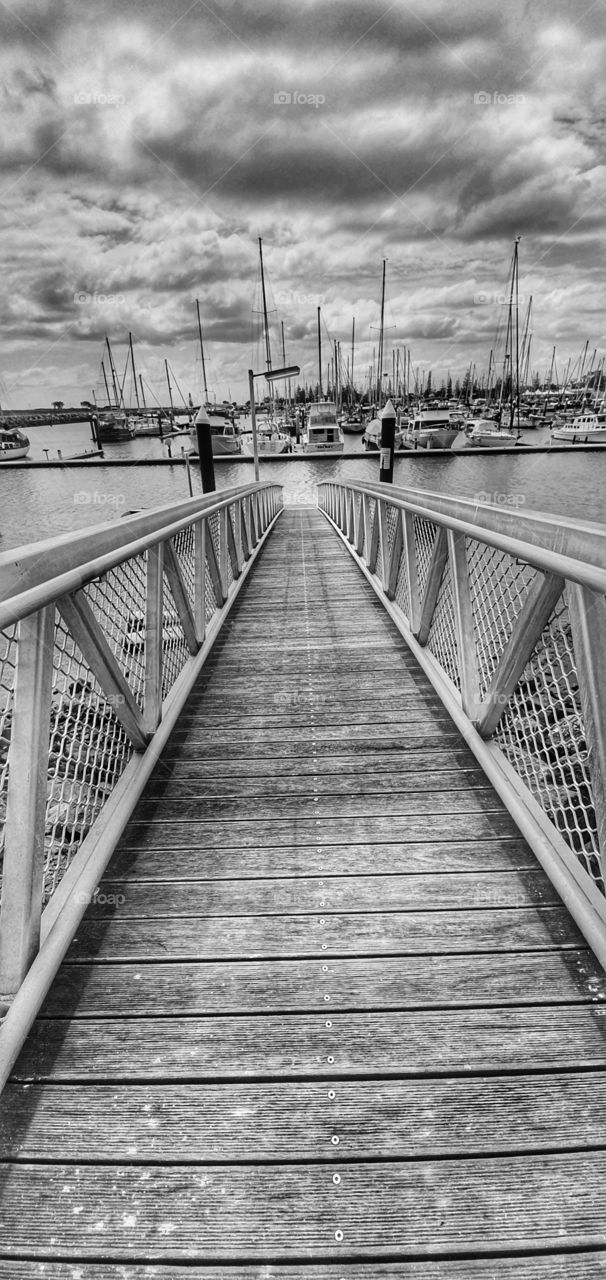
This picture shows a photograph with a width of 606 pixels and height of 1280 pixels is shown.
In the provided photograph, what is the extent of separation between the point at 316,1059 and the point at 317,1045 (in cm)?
3

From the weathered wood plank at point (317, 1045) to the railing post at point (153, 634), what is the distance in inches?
53.3

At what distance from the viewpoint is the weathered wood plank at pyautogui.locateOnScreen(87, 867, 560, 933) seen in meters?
1.80

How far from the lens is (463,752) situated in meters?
2.61

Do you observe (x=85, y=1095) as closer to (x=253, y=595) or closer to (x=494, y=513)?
(x=494, y=513)

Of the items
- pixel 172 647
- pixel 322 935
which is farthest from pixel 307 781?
pixel 172 647

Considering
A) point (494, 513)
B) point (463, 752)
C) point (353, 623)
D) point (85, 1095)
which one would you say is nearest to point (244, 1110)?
point (85, 1095)

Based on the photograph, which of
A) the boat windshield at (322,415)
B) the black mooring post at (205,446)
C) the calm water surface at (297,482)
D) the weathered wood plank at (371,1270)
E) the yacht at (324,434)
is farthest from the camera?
the boat windshield at (322,415)

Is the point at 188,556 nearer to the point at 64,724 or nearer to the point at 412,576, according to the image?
the point at 412,576

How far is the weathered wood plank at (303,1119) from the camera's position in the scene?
1202mm

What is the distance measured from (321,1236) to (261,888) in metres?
0.88

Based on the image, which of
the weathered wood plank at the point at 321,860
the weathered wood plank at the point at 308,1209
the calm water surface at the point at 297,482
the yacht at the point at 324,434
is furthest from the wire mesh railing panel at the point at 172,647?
the yacht at the point at 324,434

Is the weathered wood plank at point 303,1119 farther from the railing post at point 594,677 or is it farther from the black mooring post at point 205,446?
the black mooring post at point 205,446

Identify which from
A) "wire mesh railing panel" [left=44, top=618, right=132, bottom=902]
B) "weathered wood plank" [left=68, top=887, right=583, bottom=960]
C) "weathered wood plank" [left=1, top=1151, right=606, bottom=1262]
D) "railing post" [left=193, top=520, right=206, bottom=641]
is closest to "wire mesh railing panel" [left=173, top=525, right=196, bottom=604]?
"railing post" [left=193, top=520, right=206, bottom=641]

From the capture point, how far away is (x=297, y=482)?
29.3m
